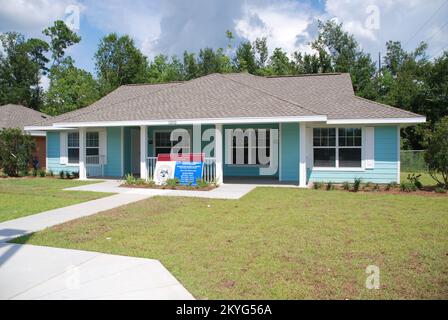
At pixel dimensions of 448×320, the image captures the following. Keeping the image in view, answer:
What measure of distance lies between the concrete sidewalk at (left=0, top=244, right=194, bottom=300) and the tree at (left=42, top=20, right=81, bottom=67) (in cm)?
5161

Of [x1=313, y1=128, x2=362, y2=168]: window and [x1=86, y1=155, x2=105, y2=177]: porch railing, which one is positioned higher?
[x1=313, y1=128, x2=362, y2=168]: window

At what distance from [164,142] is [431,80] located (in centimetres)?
2563

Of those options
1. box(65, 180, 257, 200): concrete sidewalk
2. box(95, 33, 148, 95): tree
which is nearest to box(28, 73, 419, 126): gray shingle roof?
box(65, 180, 257, 200): concrete sidewalk

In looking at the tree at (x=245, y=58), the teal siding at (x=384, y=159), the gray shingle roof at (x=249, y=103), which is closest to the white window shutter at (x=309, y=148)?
the gray shingle roof at (x=249, y=103)

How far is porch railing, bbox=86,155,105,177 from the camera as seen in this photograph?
737 inches

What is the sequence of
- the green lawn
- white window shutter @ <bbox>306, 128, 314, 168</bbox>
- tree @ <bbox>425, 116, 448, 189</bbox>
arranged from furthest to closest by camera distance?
white window shutter @ <bbox>306, 128, 314, 168</bbox> → tree @ <bbox>425, 116, 448, 189</bbox> → the green lawn

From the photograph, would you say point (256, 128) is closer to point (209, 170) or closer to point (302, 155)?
point (209, 170)

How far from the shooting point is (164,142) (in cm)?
1898

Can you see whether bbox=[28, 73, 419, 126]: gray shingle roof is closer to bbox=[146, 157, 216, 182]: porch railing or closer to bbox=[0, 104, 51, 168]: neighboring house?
bbox=[146, 157, 216, 182]: porch railing

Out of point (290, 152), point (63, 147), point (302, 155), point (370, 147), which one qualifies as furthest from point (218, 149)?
point (63, 147)

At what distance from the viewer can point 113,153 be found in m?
18.9

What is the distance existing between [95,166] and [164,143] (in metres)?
3.64

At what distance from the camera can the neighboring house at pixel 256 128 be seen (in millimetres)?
14711
